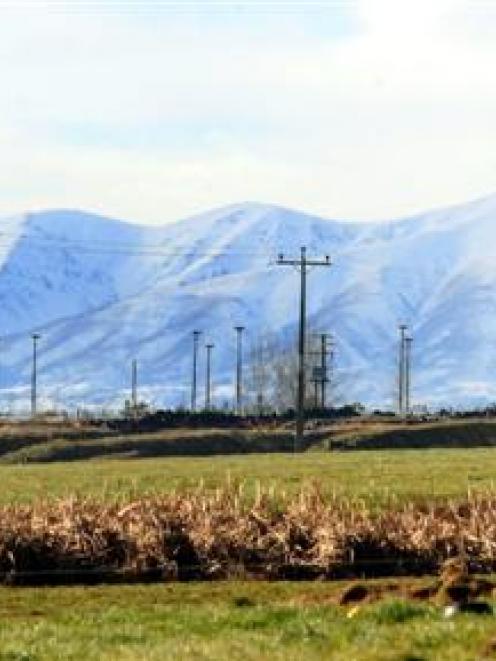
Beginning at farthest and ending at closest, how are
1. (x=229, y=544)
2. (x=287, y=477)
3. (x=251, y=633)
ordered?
(x=287, y=477) → (x=229, y=544) → (x=251, y=633)

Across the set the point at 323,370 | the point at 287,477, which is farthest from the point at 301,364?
the point at 323,370

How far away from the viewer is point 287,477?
5153 centimetres

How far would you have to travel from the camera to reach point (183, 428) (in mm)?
116062

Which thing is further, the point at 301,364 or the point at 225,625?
the point at 301,364

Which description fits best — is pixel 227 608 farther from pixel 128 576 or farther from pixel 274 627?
pixel 128 576

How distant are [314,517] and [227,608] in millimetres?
9125

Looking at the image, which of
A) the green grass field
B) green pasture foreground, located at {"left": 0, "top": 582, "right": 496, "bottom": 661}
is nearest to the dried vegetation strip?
the green grass field

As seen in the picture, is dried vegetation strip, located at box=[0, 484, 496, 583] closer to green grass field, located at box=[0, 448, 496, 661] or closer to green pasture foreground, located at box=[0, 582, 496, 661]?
green grass field, located at box=[0, 448, 496, 661]

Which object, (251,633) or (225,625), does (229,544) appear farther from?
(251,633)

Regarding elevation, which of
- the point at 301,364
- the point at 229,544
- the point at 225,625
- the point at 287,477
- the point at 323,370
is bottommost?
the point at 225,625

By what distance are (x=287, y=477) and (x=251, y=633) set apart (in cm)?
3249

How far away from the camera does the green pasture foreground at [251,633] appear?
17109 mm

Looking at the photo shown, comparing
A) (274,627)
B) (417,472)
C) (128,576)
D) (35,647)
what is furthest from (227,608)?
(417,472)

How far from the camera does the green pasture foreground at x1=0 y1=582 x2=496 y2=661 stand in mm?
17109
